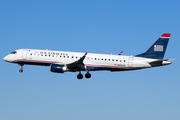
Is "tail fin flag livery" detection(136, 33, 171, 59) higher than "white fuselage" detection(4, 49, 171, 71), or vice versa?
"tail fin flag livery" detection(136, 33, 171, 59)

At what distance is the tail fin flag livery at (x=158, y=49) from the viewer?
186 ft

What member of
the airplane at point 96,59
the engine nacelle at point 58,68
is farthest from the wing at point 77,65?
the engine nacelle at point 58,68

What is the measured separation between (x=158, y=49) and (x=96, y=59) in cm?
1273

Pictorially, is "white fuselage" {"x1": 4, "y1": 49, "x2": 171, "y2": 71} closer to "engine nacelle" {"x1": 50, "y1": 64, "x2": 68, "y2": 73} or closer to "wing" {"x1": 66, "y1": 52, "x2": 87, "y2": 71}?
"wing" {"x1": 66, "y1": 52, "x2": 87, "y2": 71}

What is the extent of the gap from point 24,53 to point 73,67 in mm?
10846

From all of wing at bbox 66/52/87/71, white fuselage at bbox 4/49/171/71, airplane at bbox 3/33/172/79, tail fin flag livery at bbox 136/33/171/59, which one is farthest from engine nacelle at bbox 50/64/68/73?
tail fin flag livery at bbox 136/33/171/59

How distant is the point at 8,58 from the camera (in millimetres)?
59719

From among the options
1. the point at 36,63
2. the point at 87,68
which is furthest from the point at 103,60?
the point at 36,63

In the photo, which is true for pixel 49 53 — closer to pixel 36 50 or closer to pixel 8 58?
pixel 36 50

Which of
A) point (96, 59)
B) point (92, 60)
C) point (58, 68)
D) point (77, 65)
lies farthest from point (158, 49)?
point (58, 68)

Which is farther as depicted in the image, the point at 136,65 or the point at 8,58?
the point at 8,58

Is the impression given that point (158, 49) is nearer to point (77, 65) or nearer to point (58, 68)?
point (77, 65)

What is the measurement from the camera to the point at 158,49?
5719cm

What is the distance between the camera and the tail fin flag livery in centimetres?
5681
